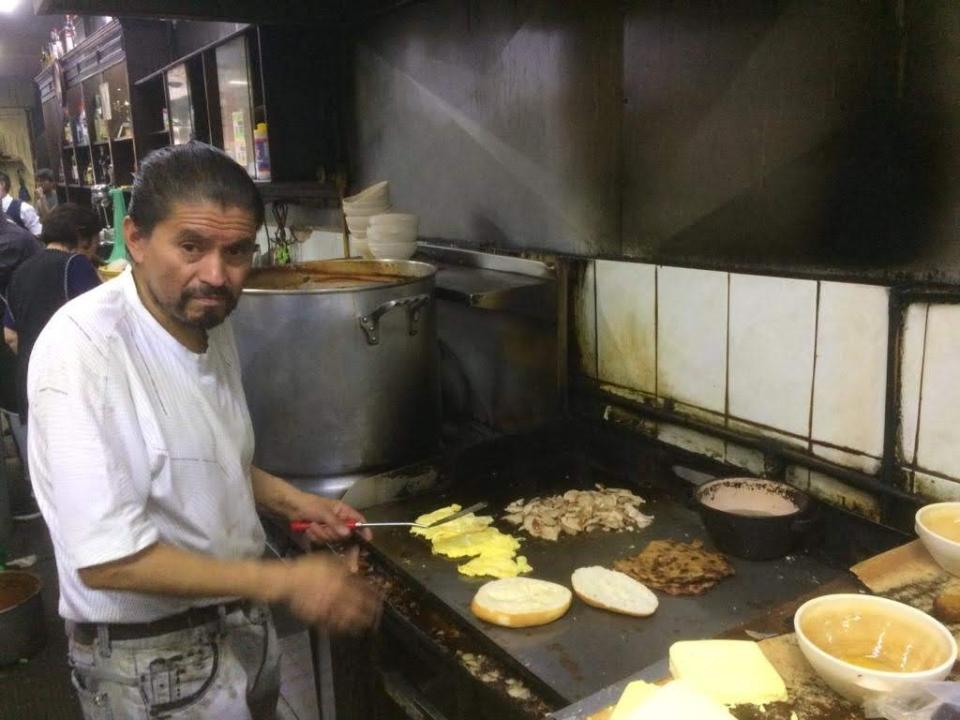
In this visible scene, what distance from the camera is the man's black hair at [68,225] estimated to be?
12.3 ft

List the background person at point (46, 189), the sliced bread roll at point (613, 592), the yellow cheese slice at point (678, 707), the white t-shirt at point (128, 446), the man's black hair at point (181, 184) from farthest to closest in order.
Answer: the background person at point (46, 189)
the sliced bread roll at point (613, 592)
the man's black hair at point (181, 184)
the white t-shirt at point (128, 446)
the yellow cheese slice at point (678, 707)

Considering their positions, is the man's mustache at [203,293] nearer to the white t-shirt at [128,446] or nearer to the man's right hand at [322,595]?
the white t-shirt at [128,446]

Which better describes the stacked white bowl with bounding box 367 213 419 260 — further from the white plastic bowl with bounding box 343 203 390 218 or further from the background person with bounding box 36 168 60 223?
the background person with bounding box 36 168 60 223

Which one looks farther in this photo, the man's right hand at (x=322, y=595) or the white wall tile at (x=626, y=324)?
the white wall tile at (x=626, y=324)

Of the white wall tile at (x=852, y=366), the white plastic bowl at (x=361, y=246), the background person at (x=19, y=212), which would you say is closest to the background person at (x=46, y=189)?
the background person at (x=19, y=212)

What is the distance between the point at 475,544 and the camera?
1.69 m

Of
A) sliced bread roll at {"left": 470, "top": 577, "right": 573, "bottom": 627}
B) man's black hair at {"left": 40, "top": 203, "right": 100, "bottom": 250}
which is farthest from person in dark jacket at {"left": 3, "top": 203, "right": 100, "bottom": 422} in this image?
sliced bread roll at {"left": 470, "top": 577, "right": 573, "bottom": 627}

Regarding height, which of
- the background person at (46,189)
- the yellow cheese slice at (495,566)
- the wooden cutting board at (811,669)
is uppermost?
the background person at (46,189)

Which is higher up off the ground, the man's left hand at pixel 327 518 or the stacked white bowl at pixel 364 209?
the stacked white bowl at pixel 364 209

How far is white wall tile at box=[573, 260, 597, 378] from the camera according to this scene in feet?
7.60

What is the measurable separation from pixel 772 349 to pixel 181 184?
4.33 ft

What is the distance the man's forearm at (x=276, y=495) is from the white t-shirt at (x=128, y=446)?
155 millimetres

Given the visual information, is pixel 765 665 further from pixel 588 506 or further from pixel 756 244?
pixel 756 244

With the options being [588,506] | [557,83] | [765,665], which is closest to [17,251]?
[557,83]
